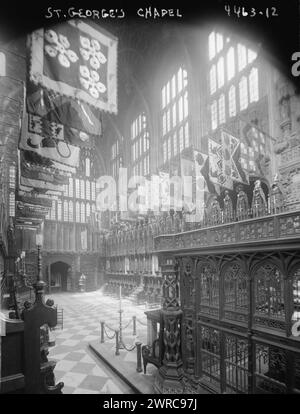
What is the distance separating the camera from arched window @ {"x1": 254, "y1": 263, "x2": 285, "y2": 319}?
6.20 m

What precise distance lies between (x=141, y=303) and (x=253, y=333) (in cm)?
1667

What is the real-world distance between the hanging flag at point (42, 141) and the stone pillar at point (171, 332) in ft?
16.1

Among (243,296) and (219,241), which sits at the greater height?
(219,241)

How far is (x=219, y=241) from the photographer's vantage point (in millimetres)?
7168

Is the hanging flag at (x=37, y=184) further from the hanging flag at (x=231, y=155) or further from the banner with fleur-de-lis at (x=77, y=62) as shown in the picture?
the hanging flag at (x=231, y=155)

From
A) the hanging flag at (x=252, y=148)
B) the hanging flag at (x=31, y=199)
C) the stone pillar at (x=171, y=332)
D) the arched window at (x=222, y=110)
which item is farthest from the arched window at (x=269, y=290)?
the arched window at (x=222, y=110)

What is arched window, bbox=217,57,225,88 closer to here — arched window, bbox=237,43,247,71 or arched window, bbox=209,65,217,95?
arched window, bbox=209,65,217,95

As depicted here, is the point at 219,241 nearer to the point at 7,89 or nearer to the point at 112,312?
the point at 7,89

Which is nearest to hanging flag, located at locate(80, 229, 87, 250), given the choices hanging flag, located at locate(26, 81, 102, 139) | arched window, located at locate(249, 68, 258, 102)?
arched window, located at locate(249, 68, 258, 102)

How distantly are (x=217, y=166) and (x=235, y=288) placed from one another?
25.6 feet

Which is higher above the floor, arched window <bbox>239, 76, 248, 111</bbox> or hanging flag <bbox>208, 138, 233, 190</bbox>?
arched window <bbox>239, 76, 248, 111</bbox>

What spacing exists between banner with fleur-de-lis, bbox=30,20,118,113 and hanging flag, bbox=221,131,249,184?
7.12 m

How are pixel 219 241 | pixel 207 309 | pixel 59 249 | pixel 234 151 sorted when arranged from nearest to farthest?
pixel 219 241 → pixel 207 309 → pixel 234 151 → pixel 59 249

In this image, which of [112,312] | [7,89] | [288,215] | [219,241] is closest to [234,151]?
[219,241]
